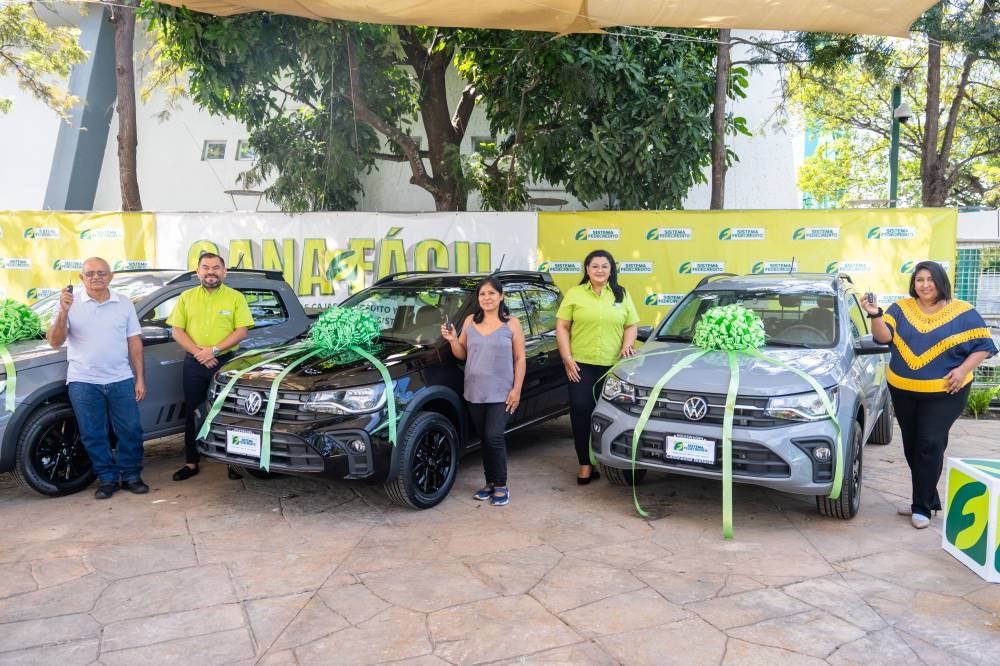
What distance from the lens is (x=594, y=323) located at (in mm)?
5520

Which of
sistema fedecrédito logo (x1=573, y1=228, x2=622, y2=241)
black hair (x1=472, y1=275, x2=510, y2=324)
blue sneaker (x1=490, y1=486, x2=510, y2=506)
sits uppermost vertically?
sistema fedecrédito logo (x1=573, y1=228, x2=622, y2=241)

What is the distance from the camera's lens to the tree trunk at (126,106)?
1157cm

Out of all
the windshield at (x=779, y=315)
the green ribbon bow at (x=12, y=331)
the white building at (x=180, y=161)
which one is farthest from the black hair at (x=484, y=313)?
the white building at (x=180, y=161)

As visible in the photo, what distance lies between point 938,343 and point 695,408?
1.54m

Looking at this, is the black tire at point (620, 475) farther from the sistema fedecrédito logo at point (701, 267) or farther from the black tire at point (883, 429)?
the sistema fedecrédito logo at point (701, 267)

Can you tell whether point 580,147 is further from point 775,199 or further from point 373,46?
point 775,199

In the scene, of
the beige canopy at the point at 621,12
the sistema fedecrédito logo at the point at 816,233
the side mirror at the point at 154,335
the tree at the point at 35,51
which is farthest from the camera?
the tree at the point at 35,51

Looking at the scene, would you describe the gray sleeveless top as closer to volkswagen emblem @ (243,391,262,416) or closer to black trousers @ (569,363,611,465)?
black trousers @ (569,363,611,465)

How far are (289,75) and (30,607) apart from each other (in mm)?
7989

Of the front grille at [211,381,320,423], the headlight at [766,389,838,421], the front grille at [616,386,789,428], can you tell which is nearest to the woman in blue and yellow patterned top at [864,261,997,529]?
the headlight at [766,389,838,421]

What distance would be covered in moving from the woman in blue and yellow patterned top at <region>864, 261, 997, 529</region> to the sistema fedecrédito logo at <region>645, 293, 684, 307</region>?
4.03 m

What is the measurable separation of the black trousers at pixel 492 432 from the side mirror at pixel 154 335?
2691 millimetres

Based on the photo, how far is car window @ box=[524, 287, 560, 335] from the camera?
654cm

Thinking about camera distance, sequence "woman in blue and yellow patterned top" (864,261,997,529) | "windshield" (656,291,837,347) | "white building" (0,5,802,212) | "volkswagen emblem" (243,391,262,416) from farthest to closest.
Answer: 1. "white building" (0,5,802,212)
2. "windshield" (656,291,837,347)
3. "volkswagen emblem" (243,391,262,416)
4. "woman in blue and yellow patterned top" (864,261,997,529)
